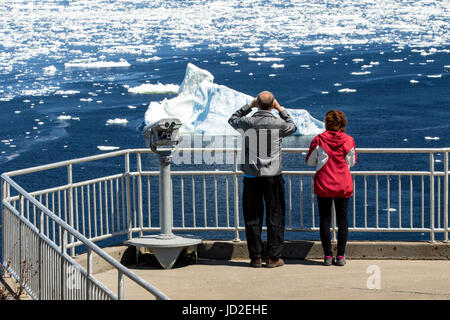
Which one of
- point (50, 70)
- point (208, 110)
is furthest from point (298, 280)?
point (50, 70)

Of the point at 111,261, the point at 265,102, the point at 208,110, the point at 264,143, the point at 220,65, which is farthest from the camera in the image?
the point at 220,65

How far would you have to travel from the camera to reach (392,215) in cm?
2764

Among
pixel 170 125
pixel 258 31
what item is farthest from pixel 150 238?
pixel 258 31

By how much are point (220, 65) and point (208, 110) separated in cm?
3460

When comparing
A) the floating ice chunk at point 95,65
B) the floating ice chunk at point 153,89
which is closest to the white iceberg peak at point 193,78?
the floating ice chunk at point 153,89

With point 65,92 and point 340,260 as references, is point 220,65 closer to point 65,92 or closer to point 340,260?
point 65,92

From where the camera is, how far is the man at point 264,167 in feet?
22.4

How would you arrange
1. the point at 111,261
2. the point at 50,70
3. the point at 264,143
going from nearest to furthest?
the point at 111,261 → the point at 264,143 → the point at 50,70

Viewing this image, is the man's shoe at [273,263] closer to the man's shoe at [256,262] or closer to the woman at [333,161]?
the man's shoe at [256,262]

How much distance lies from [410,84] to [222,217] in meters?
33.5

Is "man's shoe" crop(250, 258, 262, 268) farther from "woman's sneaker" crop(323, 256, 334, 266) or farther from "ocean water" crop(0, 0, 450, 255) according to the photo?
"ocean water" crop(0, 0, 450, 255)

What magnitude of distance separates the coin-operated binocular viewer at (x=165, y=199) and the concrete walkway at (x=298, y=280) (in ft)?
0.55

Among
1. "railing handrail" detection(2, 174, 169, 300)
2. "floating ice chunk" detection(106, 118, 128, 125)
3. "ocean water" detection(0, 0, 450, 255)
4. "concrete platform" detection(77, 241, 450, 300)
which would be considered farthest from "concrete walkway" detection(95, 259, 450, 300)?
"floating ice chunk" detection(106, 118, 128, 125)

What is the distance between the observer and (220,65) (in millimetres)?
75750
